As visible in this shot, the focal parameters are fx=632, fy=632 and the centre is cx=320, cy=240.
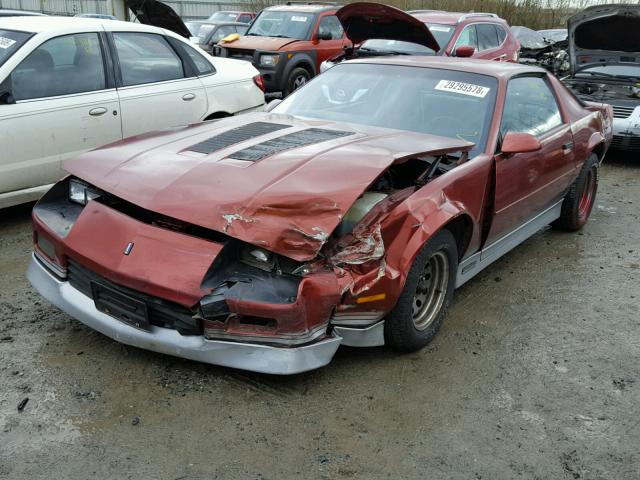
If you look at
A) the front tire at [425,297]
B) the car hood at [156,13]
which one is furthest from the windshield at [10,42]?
the front tire at [425,297]

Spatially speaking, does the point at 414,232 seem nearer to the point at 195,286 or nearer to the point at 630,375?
the point at 195,286

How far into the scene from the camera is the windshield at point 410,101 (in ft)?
13.4

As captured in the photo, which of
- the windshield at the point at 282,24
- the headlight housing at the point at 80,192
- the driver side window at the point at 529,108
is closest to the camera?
the headlight housing at the point at 80,192

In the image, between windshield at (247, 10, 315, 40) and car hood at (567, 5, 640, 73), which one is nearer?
car hood at (567, 5, 640, 73)

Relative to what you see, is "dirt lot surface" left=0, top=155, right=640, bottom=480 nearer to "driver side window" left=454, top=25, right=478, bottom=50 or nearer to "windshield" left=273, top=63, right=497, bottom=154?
"windshield" left=273, top=63, right=497, bottom=154

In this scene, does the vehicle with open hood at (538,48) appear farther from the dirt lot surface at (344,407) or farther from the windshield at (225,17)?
the dirt lot surface at (344,407)

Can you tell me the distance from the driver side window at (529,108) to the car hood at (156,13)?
5.13m

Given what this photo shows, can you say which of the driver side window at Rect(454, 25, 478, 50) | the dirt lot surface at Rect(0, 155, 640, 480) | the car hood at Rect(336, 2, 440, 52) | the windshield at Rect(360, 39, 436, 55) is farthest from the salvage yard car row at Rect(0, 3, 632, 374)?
the driver side window at Rect(454, 25, 478, 50)

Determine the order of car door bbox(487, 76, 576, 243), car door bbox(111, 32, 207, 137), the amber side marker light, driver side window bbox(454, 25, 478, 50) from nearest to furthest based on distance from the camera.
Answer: the amber side marker light < car door bbox(487, 76, 576, 243) < car door bbox(111, 32, 207, 137) < driver side window bbox(454, 25, 478, 50)

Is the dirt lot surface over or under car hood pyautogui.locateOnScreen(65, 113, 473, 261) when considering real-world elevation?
under

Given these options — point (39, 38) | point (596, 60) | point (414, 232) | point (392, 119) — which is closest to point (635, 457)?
point (414, 232)

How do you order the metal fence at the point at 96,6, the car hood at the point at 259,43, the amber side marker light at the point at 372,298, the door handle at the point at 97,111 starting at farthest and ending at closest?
the metal fence at the point at 96,6, the car hood at the point at 259,43, the door handle at the point at 97,111, the amber side marker light at the point at 372,298

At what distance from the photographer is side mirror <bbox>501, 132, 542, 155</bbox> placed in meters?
3.82

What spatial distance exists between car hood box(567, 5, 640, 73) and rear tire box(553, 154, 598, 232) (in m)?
3.23
